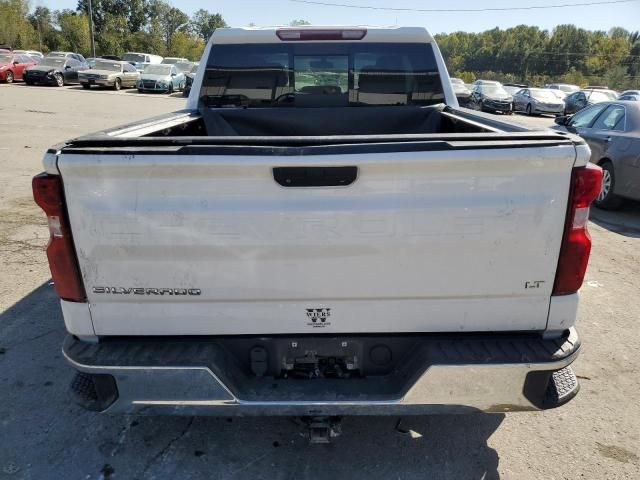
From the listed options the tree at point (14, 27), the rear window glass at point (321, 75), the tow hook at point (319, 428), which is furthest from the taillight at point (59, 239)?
the tree at point (14, 27)

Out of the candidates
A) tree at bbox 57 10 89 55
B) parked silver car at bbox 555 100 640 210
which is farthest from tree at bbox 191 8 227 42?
parked silver car at bbox 555 100 640 210

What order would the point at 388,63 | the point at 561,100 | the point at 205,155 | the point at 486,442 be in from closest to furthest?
the point at 205,155 < the point at 486,442 < the point at 388,63 < the point at 561,100

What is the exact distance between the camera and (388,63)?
437cm

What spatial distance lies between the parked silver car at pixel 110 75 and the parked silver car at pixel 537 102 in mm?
23176

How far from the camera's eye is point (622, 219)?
7.65 meters

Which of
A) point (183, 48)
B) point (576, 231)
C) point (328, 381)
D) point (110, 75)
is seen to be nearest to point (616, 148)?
point (576, 231)

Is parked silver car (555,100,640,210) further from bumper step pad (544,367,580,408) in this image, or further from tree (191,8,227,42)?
tree (191,8,227,42)

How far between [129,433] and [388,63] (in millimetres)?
3446

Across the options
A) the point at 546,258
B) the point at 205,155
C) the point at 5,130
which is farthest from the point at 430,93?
the point at 5,130

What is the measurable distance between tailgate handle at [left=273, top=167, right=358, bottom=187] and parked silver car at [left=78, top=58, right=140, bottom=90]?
106 feet

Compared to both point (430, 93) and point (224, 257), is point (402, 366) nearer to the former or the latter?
point (224, 257)

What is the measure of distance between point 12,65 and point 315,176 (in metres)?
36.1

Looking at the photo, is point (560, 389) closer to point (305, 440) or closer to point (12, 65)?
point (305, 440)

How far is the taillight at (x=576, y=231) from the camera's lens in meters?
2.14
